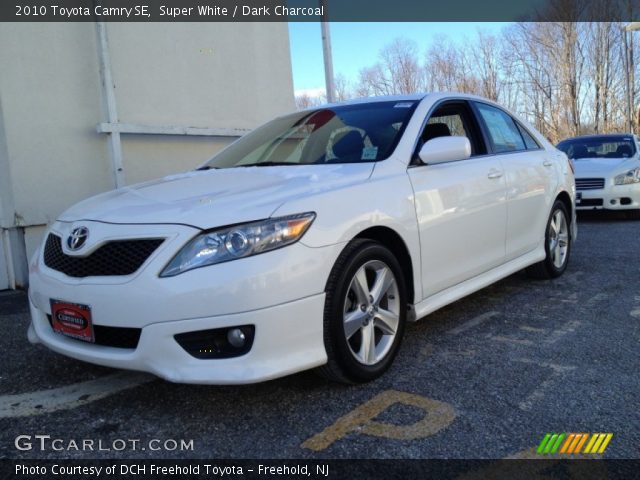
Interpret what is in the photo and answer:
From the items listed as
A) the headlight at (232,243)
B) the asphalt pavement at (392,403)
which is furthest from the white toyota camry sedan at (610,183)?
the headlight at (232,243)

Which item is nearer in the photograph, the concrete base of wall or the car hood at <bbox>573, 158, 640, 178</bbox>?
the concrete base of wall

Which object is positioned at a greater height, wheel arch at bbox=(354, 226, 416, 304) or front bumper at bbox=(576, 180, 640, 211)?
wheel arch at bbox=(354, 226, 416, 304)

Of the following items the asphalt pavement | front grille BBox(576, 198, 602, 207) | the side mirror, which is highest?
the side mirror

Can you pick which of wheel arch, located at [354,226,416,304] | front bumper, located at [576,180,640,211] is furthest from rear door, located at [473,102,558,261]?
front bumper, located at [576,180,640,211]

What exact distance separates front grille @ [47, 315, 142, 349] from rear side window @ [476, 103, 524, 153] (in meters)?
2.84

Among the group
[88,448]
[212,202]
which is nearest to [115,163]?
[212,202]

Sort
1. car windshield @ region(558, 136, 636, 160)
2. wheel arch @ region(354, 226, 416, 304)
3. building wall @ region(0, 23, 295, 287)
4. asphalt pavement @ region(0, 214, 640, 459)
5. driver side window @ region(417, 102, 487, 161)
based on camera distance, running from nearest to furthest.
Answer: asphalt pavement @ region(0, 214, 640, 459) → wheel arch @ region(354, 226, 416, 304) → driver side window @ region(417, 102, 487, 161) → building wall @ region(0, 23, 295, 287) → car windshield @ region(558, 136, 636, 160)

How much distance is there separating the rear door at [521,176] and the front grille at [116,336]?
8.75ft

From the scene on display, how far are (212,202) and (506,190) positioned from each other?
7.43 ft

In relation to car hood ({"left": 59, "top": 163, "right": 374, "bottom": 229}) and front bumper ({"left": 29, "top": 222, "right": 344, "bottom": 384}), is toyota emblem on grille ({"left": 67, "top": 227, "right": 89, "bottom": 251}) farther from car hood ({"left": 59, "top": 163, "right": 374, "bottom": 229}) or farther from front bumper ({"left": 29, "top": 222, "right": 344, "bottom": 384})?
front bumper ({"left": 29, "top": 222, "right": 344, "bottom": 384})

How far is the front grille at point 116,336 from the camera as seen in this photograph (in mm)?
2445

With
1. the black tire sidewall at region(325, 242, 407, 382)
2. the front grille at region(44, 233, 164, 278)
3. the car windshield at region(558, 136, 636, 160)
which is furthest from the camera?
the car windshield at region(558, 136, 636, 160)

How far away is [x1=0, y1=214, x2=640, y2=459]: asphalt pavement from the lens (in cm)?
227

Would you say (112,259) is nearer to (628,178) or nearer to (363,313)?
(363,313)
